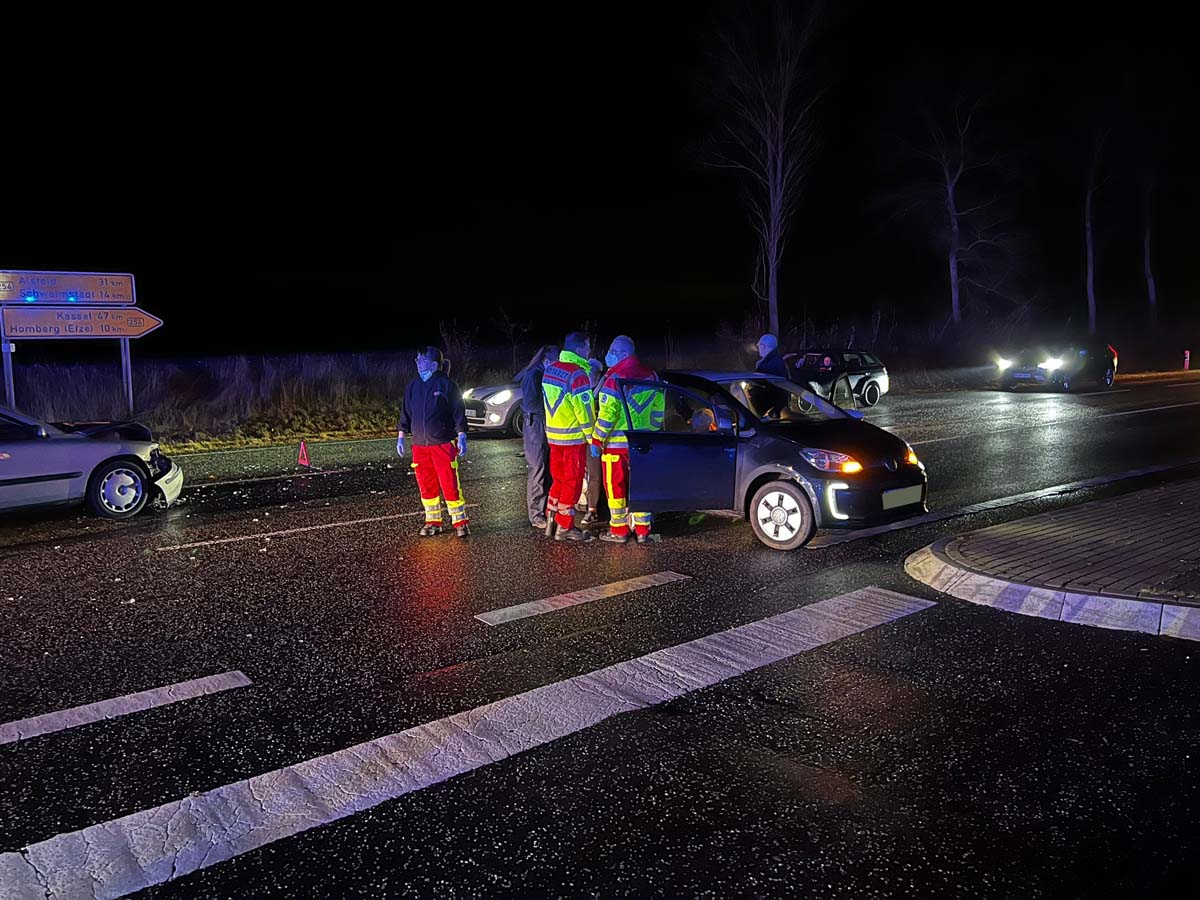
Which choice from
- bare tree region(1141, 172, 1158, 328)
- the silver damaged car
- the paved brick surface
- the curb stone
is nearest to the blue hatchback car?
the paved brick surface

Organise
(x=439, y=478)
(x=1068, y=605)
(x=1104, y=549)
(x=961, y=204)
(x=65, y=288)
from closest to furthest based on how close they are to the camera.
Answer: (x=1068, y=605) → (x=1104, y=549) → (x=439, y=478) → (x=65, y=288) → (x=961, y=204)

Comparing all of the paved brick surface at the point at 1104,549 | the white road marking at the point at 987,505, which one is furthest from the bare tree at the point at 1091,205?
the paved brick surface at the point at 1104,549

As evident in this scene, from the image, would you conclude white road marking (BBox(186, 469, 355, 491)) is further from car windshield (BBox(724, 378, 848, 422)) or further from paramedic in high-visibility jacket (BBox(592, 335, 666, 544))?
car windshield (BBox(724, 378, 848, 422))

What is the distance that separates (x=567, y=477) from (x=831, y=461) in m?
2.24

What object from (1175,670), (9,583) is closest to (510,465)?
(9,583)

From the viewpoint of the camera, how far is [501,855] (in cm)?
327

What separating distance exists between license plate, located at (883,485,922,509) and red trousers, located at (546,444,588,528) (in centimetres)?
258

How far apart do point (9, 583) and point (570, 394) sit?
4.42 m

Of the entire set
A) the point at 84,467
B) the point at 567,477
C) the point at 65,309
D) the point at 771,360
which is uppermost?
the point at 65,309

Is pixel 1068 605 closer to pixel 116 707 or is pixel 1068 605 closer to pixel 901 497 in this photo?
pixel 901 497

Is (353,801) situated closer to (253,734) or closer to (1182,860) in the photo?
(253,734)

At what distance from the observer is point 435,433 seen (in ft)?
26.7

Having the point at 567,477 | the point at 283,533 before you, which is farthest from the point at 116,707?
the point at 567,477

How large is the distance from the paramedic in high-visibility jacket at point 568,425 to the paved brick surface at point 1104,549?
3090 mm
